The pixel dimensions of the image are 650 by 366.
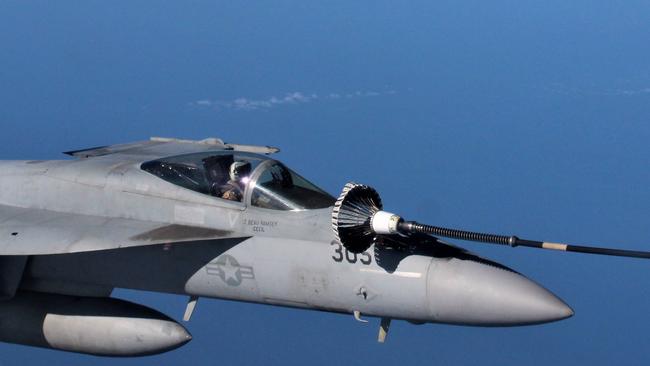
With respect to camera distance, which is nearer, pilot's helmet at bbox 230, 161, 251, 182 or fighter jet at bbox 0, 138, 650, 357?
fighter jet at bbox 0, 138, 650, 357

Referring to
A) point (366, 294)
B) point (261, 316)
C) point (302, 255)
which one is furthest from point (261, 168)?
point (261, 316)

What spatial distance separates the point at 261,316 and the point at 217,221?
2613cm

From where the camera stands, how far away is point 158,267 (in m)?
12.7

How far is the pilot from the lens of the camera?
12406mm

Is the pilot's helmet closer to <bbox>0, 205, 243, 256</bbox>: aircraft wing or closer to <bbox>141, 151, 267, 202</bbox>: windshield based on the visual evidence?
<bbox>141, 151, 267, 202</bbox>: windshield

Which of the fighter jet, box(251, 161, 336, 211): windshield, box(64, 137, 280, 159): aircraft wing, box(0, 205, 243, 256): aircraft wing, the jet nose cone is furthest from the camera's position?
box(64, 137, 280, 159): aircraft wing

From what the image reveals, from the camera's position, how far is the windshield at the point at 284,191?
12219 millimetres

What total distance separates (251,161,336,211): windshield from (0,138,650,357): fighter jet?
2cm

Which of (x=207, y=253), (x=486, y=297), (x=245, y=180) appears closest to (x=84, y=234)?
(x=207, y=253)

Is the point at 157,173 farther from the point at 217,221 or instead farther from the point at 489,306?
the point at 489,306

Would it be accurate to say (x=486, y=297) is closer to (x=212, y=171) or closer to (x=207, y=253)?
(x=207, y=253)

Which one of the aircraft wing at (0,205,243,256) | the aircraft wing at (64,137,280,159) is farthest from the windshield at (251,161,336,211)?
the aircraft wing at (64,137,280,159)

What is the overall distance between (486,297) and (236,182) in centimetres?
346

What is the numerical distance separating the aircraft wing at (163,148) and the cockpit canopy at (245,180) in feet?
2.20
